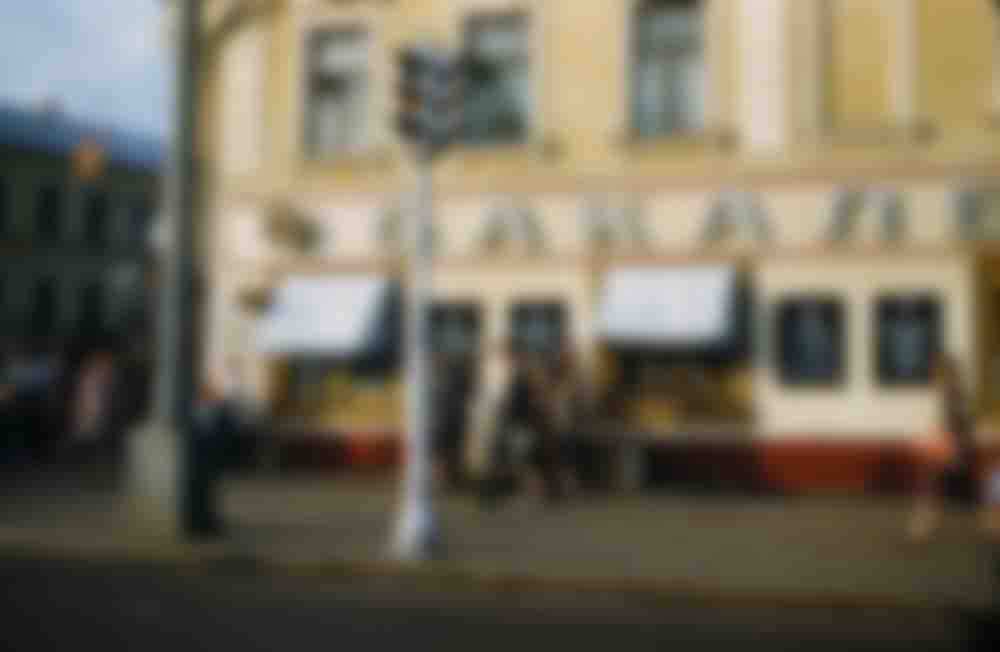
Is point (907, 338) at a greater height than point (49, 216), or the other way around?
point (49, 216)

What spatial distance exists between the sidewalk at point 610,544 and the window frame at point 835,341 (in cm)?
165

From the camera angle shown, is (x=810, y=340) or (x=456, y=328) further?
(x=456, y=328)

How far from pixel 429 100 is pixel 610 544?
15.0ft

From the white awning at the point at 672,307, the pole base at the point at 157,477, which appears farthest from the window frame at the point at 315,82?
the pole base at the point at 157,477

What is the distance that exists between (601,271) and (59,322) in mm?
27721

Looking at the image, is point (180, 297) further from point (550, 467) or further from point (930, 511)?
point (930, 511)

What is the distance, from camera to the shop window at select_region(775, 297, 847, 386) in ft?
54.2

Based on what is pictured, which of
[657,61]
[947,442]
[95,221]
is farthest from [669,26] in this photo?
[95,221]

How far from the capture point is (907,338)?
16.2 metres

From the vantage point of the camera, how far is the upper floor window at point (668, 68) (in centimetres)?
1723

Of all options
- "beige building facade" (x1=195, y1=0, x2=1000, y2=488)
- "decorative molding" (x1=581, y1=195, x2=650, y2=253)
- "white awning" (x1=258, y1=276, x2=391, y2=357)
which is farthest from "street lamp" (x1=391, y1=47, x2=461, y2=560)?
"white awning" (x1=258, y1=276, x2=391, y2=357)

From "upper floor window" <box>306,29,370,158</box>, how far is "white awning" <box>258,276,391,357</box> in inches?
82.2

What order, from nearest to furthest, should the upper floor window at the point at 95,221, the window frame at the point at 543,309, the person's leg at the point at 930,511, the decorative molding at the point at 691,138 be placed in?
the person's leg at the point at 930,511 → the decorative molding at the point at 691,138 → the window frame at the point at 543,309 → the upper floor window at the point at 95,221

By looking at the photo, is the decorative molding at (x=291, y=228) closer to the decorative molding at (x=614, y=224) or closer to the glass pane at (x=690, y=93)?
the decorative molding at (x=614, y=224)
